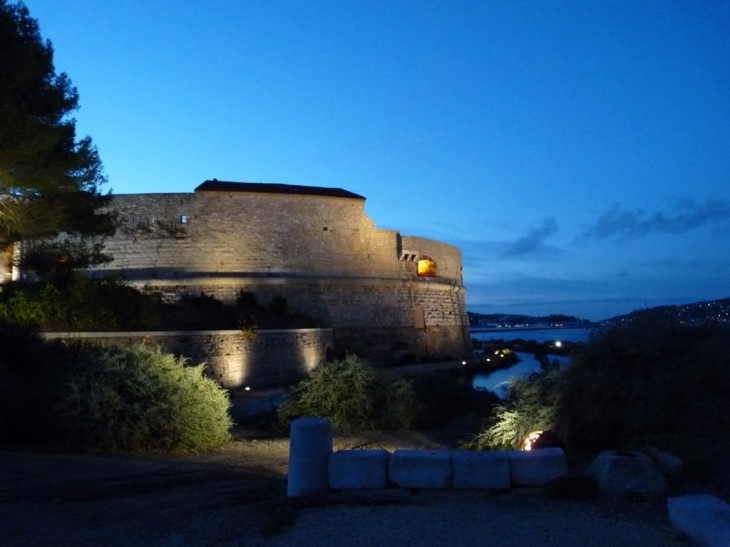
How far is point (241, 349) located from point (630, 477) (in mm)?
14389

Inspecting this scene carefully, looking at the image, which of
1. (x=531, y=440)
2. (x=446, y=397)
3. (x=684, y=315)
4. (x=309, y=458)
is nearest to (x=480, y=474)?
(x=309, y=458)

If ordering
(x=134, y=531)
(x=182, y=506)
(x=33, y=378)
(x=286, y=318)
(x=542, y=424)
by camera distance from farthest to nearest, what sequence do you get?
1. (x=286, y=318)
2. (x=33, y=378)
3. (x=542, y=424)
4. (x=182, y=506)
5. (x=134, y=531)

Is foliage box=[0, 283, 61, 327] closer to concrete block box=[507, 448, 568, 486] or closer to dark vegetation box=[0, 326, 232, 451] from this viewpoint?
dark vegetation box=[0, 326, 232, 451]

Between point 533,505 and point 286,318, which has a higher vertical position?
point 286,318

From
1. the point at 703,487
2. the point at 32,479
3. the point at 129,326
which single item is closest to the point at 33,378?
the point at 32,479

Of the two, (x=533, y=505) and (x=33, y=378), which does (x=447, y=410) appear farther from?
(x=533, y=505)

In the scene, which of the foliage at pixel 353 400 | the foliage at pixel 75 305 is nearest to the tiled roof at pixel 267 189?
the foliage at pixel 75 305

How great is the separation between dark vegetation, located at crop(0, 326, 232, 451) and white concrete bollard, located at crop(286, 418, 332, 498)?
371cm

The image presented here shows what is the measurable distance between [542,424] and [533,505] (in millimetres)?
2579

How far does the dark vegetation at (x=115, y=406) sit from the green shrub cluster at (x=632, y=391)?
3881 mm

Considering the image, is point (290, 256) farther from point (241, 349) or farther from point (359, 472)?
point (359, 472)

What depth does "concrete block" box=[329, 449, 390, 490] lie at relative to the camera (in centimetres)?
527

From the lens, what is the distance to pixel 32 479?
6262 mm

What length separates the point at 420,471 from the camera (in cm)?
523
